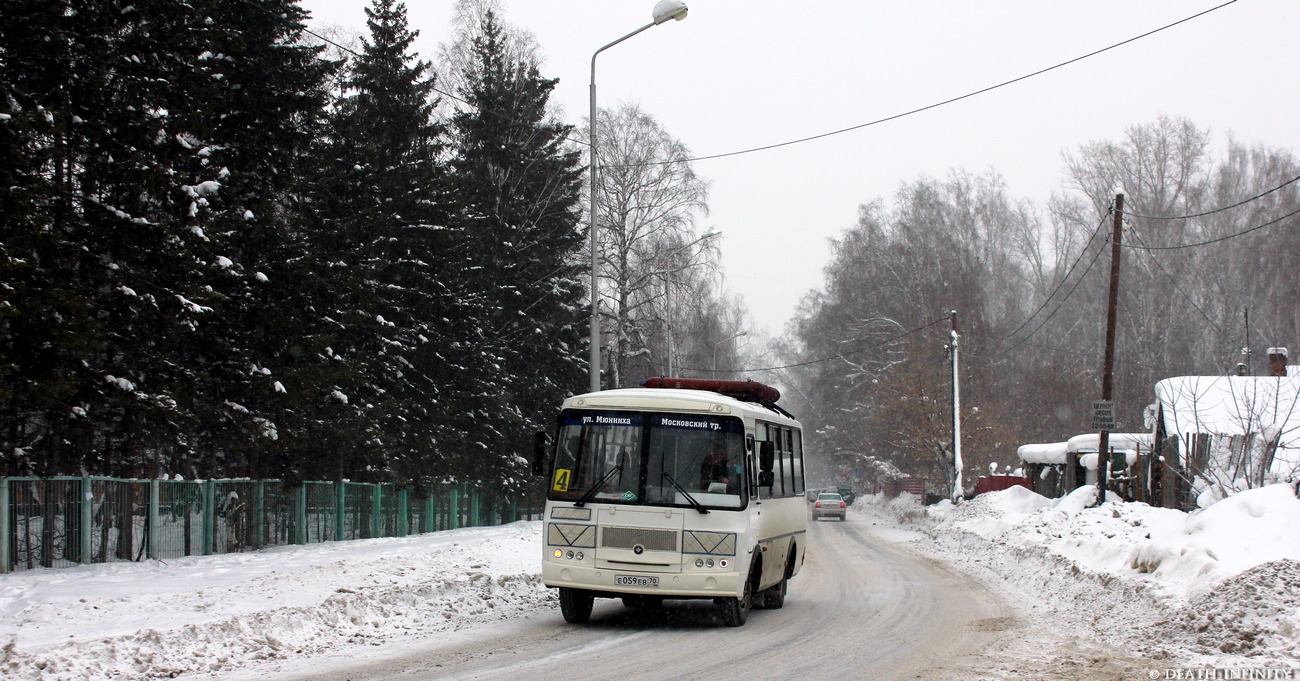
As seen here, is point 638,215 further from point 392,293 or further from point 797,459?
point 797,459

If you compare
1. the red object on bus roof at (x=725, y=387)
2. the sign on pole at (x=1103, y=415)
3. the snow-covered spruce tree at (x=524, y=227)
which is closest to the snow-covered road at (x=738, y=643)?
the red object on bus roof at (x=725, y=387)

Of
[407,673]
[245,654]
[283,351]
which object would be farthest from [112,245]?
[407,673]

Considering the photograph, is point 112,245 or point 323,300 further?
point 323,300

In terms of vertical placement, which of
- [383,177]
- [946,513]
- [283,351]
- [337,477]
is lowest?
[946,513]

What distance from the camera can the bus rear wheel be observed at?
41.8 ft

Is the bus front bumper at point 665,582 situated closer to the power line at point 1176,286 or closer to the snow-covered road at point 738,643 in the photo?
the snow-covered road at point 738,643

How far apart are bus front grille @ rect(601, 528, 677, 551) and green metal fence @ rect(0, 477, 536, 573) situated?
7882 millimetres

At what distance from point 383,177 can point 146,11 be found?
29.9 feet

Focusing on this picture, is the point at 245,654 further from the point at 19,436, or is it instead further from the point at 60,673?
the point at 19,436

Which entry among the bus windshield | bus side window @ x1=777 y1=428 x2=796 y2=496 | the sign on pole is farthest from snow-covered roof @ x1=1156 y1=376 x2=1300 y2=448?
the bus windshield

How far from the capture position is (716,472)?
1261 cm

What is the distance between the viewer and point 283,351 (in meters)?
21.1

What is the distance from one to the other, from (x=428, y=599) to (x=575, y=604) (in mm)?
2284

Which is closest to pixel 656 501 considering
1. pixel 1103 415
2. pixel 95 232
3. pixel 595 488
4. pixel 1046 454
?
pixel 595 488
